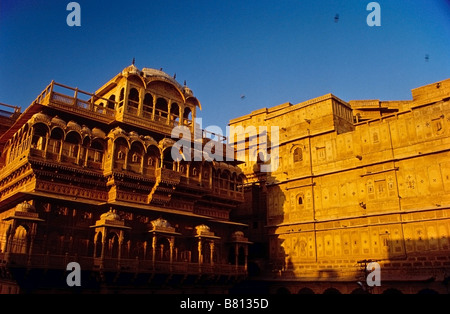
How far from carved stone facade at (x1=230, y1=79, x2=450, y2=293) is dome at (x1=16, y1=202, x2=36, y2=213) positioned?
17.7 metres

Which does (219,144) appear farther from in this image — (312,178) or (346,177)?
(346,177)

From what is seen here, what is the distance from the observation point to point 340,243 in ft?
88.4

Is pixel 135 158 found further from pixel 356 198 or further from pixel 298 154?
pixel 356 198

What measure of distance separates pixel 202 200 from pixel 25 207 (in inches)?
469

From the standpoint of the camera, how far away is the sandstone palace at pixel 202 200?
65.8 feet

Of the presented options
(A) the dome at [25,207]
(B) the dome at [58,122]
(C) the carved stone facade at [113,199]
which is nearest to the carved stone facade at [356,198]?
(C) the carved stone facade at [113,199]

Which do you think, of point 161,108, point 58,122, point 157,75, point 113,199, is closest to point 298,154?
point 161,108

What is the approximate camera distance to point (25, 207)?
18219 mm

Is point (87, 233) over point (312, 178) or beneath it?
beneath

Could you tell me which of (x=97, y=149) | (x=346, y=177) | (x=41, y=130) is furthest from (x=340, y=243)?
(x=41, y=130)

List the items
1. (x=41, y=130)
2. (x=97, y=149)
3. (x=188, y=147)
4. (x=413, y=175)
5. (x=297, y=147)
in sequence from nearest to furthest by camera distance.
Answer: (x=41, y=130) < (x=97, y=149) < (x=413, y=175) < (x=188, y=147) < (x=297, y=147)

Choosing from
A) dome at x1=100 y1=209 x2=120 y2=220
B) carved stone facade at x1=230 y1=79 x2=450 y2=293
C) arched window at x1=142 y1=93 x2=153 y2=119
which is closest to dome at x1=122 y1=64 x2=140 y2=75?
arched window at x1=142 y1=93 x2=153 y2=119

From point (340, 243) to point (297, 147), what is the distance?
848cm

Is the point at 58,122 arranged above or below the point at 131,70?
below
